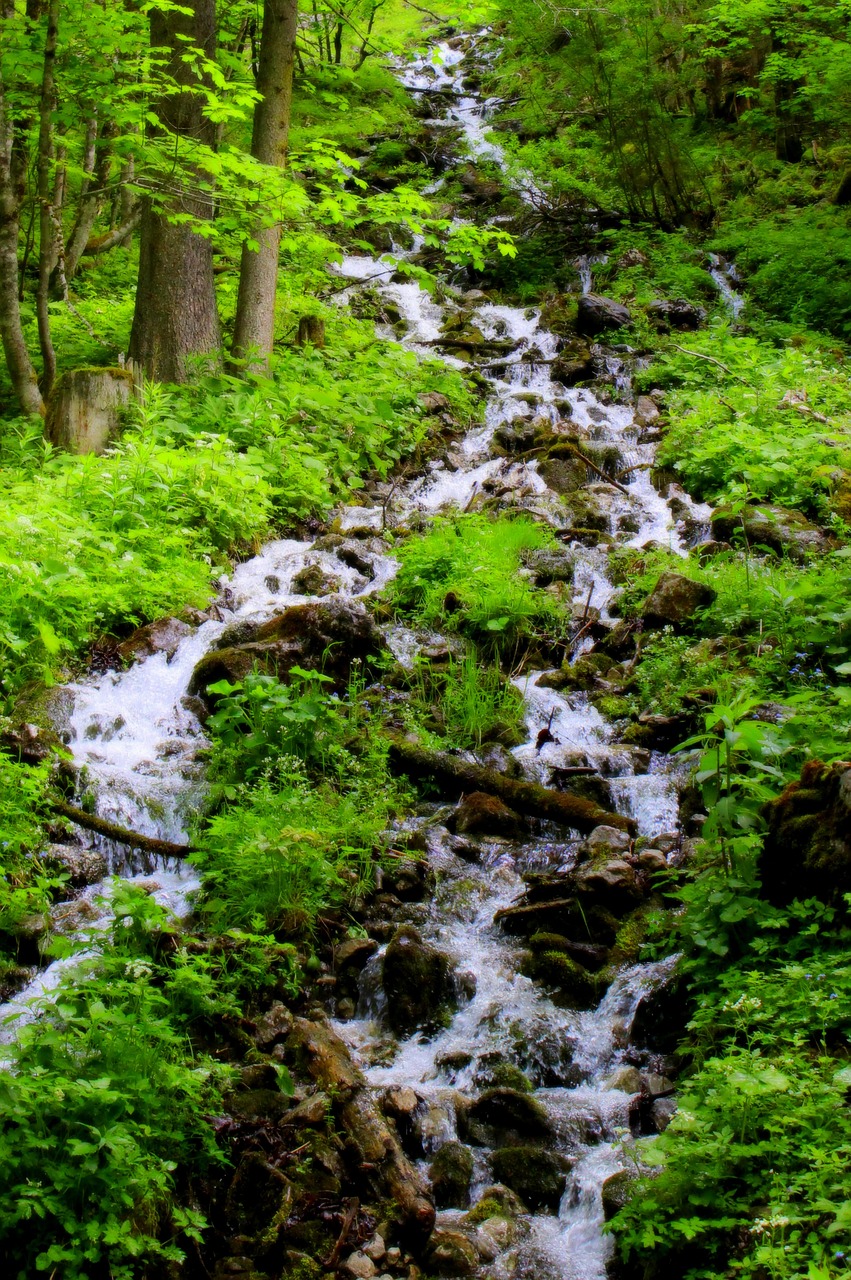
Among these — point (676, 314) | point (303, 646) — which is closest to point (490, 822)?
point (303, 646)

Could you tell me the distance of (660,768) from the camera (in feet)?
18.5

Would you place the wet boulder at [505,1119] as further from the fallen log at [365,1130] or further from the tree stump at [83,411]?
the tree stump at [83,411]

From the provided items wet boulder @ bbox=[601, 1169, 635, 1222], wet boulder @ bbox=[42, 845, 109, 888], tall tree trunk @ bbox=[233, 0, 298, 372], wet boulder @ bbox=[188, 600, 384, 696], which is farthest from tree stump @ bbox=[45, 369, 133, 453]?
wet boulder @ bbox=[601, 1169, 635, 1222]

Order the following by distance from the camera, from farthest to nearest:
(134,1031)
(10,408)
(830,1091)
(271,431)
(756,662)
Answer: (10,408) < (271,431) < (756,662) < (134,1031) < (830,1091)

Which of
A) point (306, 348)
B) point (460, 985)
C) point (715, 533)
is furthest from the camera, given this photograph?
point (306, 348)

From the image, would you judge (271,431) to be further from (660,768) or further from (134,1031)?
(134,1031)

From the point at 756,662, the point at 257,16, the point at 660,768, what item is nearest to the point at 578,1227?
the point at 660,768

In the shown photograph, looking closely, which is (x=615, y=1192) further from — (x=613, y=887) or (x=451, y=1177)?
(x=613, y=887)

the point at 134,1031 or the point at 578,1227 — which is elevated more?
the point at 134,1031

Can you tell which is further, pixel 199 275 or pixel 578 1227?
pixel 199 275

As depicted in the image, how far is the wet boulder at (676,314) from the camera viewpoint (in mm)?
14094

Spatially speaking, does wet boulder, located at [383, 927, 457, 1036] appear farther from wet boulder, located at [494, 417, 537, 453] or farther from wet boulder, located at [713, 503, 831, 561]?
wet boulder, located at [494, 417, 537, 453]

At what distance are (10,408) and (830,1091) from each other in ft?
32.0

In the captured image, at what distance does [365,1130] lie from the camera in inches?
130
